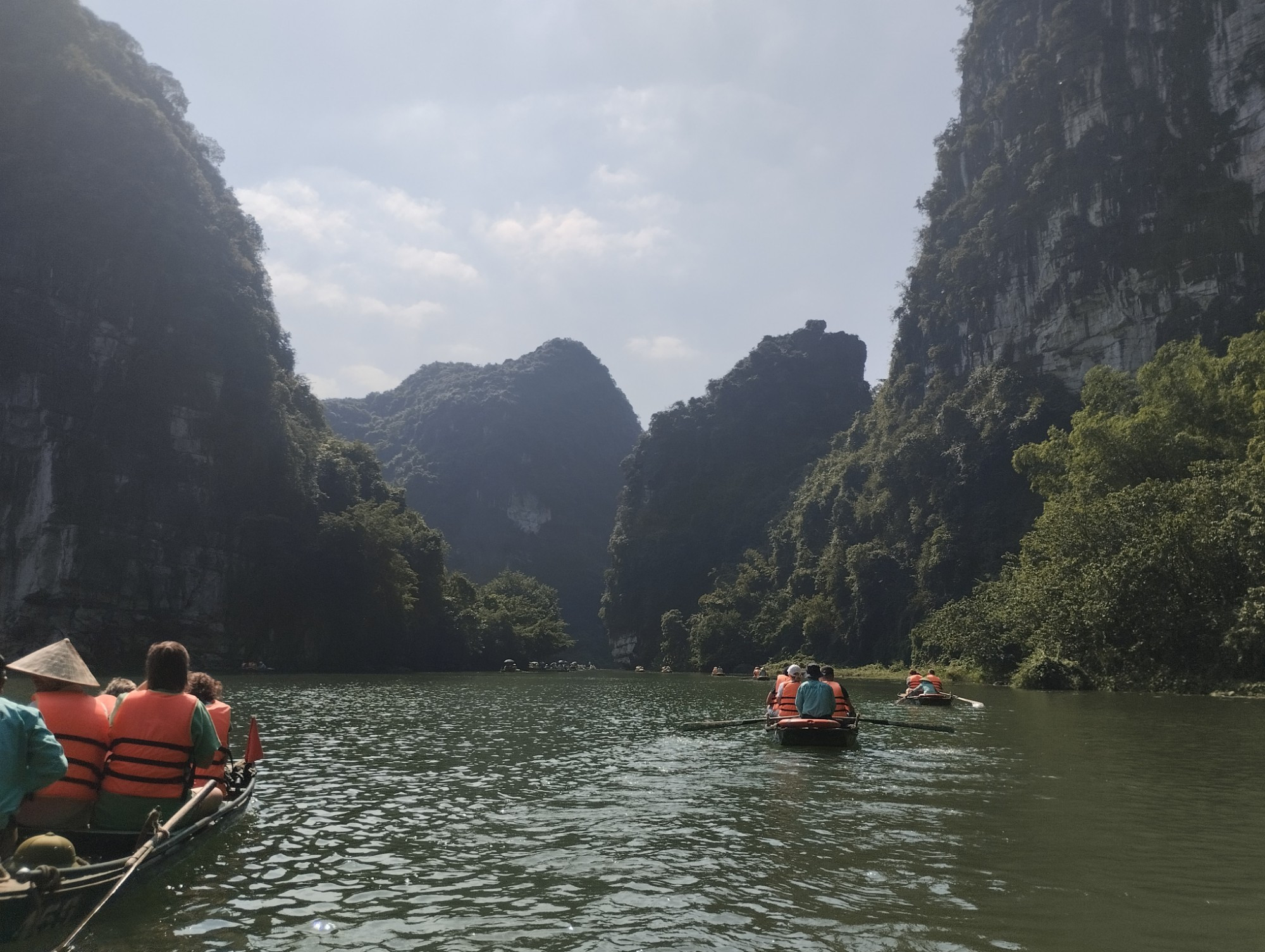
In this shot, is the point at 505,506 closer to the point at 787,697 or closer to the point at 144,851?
the point at 787,697

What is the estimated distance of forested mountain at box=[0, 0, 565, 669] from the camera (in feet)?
180

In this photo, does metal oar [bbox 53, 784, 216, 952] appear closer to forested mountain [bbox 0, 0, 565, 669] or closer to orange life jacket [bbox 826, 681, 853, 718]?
orange life jacket [bbox 826, 681, 853, 718]

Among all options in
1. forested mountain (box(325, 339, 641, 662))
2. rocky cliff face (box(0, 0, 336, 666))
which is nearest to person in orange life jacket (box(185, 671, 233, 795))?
rocky cliff face (box(0, 0, 336, 666))

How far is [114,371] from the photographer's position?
5988 cm

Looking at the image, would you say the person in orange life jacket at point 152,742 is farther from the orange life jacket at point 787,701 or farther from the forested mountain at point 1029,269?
the forested mountain at point 1029,269

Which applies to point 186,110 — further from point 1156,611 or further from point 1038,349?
point 1156,611

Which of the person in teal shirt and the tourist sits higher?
the person in teal shirt

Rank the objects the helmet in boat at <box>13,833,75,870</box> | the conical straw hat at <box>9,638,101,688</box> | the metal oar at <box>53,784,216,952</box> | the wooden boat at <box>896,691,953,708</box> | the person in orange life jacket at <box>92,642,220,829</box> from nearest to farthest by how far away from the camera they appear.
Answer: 1. the metal oar at <box>53,784,216,952</box>
2. the helmet in boat at <box>13,833,75,870</box>
3. the conical straw hat at <box>9,638,101,688</box>
4. the person in orange life jacket at <box>92,642,220,829</box>
5. the wooden boat at <box>896,691,953,708</box>

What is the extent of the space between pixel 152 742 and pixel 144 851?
1.14 m

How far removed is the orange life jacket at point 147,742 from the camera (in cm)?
750

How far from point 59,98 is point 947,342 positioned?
73.3 m

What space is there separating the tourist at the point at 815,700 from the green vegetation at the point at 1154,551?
19.7 metres

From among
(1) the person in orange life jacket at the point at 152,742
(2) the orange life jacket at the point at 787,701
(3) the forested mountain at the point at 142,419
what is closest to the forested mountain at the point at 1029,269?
(3) the forested mountain at the point at 142,419

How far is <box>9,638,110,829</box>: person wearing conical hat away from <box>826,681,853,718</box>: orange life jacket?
12.9m
